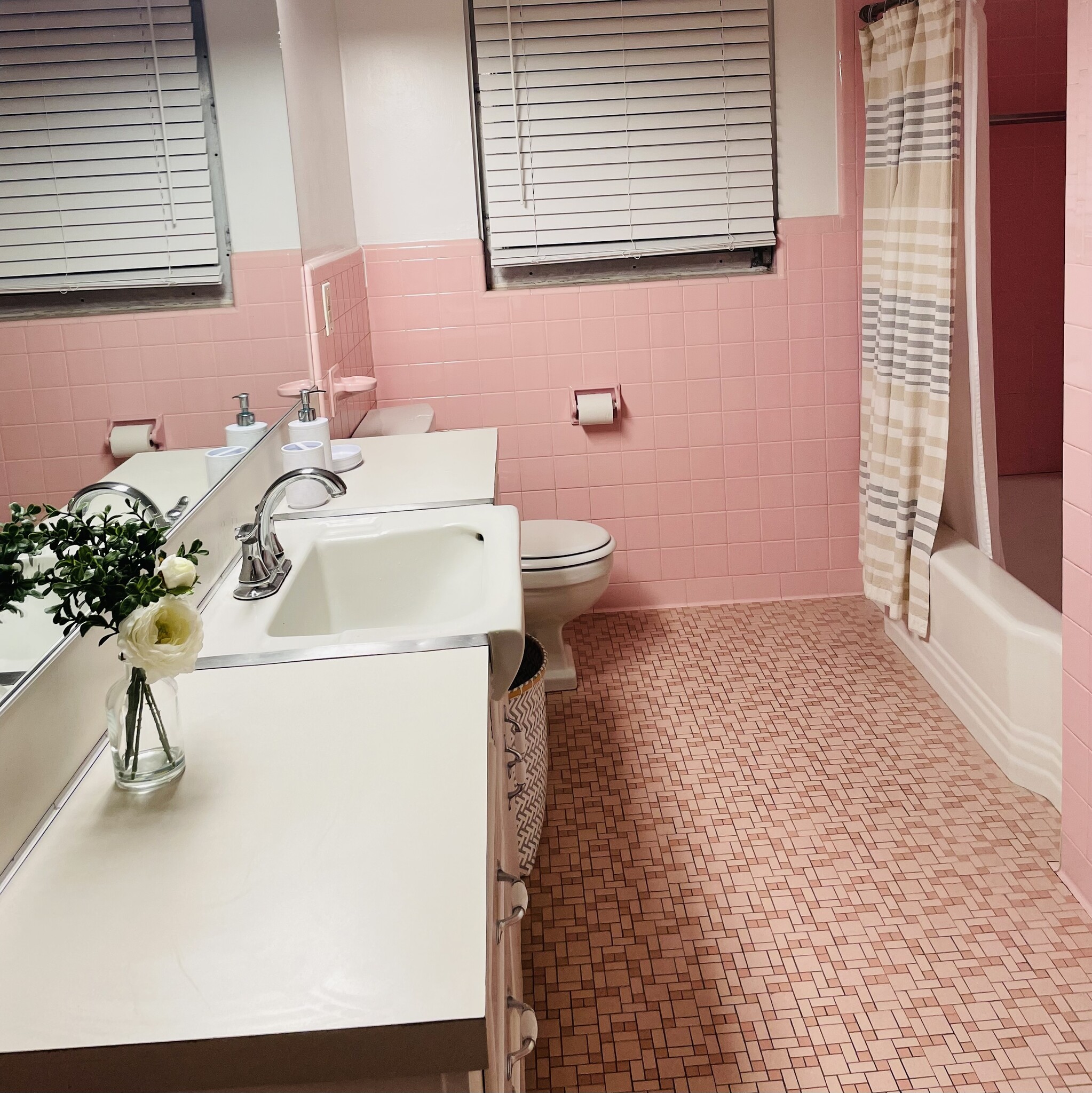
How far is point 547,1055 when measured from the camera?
196 cm

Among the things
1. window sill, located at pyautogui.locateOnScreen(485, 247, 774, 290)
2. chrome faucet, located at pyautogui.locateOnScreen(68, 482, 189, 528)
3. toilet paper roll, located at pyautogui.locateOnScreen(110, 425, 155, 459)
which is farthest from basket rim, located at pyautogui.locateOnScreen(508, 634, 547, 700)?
window sill, located at pyautogui.locateOnScreen(485, 247, 774, 290)

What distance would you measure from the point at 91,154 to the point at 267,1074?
42.1 inches

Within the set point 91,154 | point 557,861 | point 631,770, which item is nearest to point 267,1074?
point 91,154

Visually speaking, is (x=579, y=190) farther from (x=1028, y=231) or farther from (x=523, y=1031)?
(x=523, y=1031)

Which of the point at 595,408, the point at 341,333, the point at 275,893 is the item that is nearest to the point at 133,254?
the point at 275,893

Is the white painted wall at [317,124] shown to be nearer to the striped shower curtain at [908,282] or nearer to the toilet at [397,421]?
the toilet at [397,421]

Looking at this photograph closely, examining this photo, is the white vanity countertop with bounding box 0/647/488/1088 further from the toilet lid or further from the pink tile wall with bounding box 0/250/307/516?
the toilet lid

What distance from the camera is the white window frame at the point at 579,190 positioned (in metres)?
3.64

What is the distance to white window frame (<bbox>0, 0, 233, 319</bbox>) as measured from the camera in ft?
4.06

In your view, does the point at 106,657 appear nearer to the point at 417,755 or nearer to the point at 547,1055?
the point at 417,755

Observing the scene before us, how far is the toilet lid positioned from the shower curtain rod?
1698mm

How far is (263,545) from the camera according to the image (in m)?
1.79

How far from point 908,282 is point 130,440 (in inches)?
92.8

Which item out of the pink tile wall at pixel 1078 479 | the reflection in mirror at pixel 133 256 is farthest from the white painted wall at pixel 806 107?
the reflection in mirror at pixel 133 256
